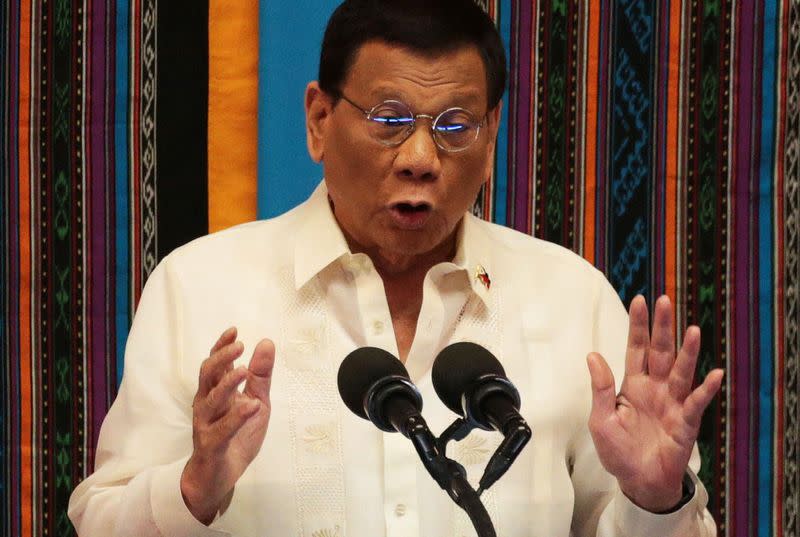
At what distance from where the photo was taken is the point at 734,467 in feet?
8.82

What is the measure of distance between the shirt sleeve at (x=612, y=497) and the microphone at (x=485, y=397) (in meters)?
Result: 0.46

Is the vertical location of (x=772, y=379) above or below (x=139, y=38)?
below

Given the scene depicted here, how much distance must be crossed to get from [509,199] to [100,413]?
104 centimetres

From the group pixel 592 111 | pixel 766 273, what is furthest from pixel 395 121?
pixel 766 273

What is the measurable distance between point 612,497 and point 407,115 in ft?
2.22

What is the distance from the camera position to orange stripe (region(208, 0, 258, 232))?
2654mm

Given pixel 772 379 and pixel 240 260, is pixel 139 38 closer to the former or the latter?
pixel 240 260

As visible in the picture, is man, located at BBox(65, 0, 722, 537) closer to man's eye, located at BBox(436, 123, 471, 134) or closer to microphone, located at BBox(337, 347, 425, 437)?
man's eye, located at BBox(436, 123, 471, 134)

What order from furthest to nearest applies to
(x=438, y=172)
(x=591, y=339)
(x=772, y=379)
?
1. (x=772, y=379)
2. (x=591, y=339)
3. (x=438, y=172)

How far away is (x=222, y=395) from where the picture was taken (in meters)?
1.52

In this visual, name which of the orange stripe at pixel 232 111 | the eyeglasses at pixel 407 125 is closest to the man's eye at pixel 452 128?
the eyeglasses at pixel 407 125

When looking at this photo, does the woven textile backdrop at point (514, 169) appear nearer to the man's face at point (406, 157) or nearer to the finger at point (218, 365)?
the man's face at point (406, 157)

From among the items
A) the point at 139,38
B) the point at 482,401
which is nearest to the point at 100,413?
the point at 139,38

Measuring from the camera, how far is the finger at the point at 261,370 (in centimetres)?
154
